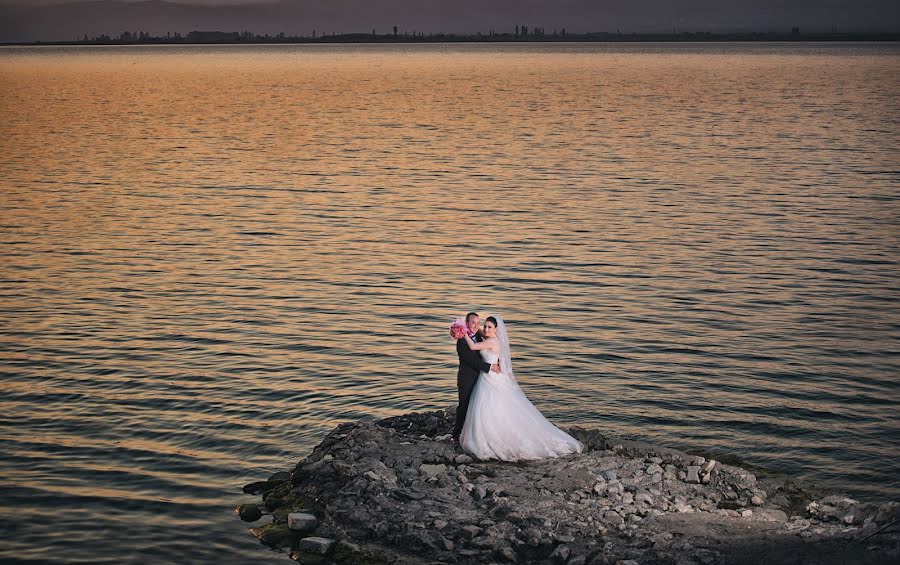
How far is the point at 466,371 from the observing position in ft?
69.1

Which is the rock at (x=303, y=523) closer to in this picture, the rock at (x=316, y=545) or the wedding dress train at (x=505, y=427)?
the rock at (x=316, y=545)

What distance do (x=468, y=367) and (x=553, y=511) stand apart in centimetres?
411

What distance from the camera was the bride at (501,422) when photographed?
67.1 ft

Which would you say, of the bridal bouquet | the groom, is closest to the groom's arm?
the groom

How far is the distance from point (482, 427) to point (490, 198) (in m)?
36.6

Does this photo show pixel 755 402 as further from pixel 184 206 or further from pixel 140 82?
pixel 140 82

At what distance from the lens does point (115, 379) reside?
27.2m

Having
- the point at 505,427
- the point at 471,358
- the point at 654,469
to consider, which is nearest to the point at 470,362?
the point at 471,358

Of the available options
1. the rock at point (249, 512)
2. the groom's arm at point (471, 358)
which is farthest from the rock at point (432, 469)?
the rock at point (249, 512)

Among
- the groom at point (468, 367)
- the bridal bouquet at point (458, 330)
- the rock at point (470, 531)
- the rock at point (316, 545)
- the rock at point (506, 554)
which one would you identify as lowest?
the rock at point (316, 545)

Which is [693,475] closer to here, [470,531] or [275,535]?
[470,531]

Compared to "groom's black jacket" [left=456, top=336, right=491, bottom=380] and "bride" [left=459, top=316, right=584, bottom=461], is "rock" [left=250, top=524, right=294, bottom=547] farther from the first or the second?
"groom's black jacket" [left=456, top=336, right=491, bottom=380]

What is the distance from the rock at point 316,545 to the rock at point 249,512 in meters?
2.01

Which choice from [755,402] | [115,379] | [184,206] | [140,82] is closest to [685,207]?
[184,206]
